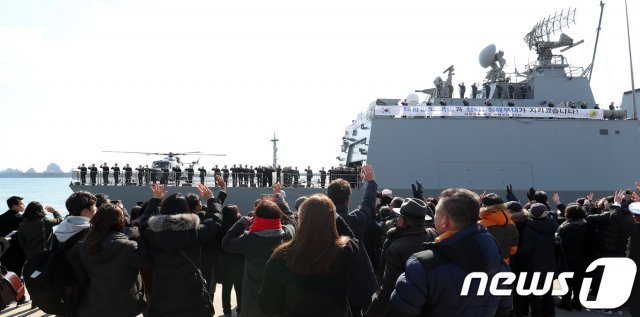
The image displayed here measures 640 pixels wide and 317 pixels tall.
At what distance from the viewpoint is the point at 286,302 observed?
276cm

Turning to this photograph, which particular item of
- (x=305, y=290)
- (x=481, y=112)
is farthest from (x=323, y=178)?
(x=305, y=290)

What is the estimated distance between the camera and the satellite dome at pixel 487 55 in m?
21.2

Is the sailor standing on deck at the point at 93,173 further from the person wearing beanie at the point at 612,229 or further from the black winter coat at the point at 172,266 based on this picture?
the person wearing beanie at the point at 612,229

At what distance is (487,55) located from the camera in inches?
840

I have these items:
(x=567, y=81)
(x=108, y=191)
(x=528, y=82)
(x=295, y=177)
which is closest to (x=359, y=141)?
(x=295, y=177)

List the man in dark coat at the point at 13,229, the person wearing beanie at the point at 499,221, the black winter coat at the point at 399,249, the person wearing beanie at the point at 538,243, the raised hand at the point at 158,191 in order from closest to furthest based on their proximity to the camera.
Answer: the black winter coat at the point at 399,249
the person wearing beanie at the point at 499,221
the raised hand at the point at 158,191
the person wearing beanie at the point at 538,243
the man in dark coat at the point at 13,229

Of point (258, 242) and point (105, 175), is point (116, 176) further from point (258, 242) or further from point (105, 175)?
point (258, 242)

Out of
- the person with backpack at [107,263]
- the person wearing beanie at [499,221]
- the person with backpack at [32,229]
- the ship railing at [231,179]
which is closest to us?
the person with backpack at [107,263]

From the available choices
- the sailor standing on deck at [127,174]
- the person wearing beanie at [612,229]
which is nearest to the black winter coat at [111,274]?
the person wearing beanie at [612,229]

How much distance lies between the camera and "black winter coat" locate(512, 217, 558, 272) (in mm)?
5762

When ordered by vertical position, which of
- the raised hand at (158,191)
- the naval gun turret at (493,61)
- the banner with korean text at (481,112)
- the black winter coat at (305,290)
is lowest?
the black winter coat at (305,290)

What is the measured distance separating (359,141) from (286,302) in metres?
18.4

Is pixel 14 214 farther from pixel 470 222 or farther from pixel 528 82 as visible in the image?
pixel 528 82

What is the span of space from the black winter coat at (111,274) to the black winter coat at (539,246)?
14.1 feet
